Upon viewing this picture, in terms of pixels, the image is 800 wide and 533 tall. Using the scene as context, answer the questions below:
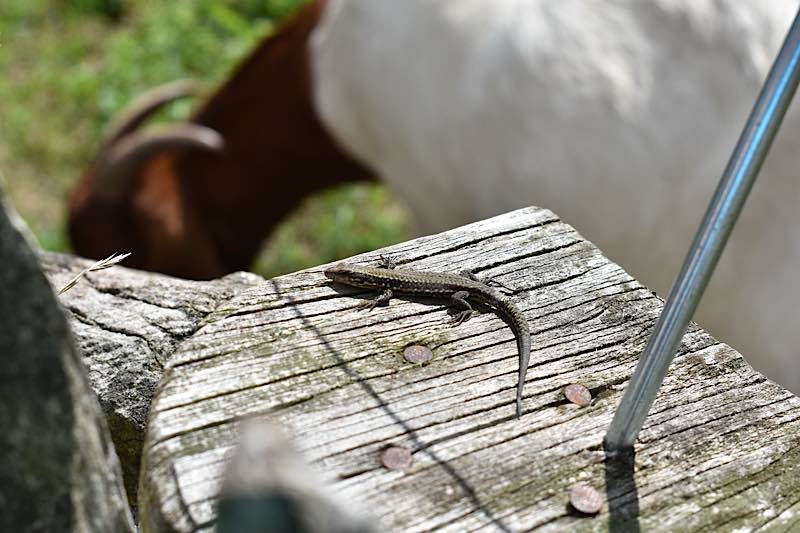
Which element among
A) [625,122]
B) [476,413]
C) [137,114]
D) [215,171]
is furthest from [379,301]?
[137,114]

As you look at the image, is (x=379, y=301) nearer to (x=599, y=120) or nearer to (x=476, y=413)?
(x=476, y=413)

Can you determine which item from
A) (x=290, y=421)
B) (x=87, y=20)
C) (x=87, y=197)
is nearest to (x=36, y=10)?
(x=87, y=20)

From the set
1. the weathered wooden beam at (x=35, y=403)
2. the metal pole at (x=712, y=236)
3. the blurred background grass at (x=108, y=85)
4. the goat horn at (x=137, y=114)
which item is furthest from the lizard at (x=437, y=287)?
the blurred background grass at (x=108, y=85)

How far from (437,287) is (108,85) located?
5.42m

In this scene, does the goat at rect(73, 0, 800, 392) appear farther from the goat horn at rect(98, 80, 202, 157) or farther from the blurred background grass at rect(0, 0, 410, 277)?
the blurred background grass at rect(0, 0, 410, 277)

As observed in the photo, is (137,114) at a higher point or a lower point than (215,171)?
higher

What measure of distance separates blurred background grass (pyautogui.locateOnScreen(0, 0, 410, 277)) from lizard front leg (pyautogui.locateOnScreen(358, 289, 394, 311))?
4204 millimetres

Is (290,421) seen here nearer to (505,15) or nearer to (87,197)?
(505,15)

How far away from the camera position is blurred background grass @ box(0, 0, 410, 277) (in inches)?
247

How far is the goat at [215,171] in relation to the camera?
5121mm

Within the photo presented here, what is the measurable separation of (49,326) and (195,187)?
14.3ft

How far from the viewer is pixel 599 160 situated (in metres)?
3.78

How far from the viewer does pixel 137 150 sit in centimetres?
504

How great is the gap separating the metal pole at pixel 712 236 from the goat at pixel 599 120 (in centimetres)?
222
